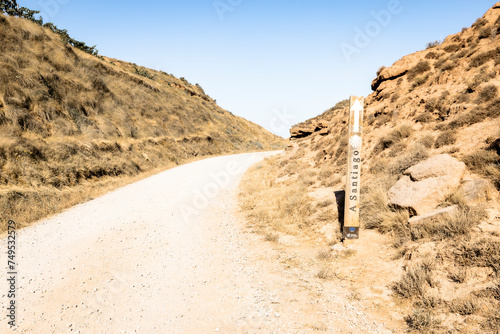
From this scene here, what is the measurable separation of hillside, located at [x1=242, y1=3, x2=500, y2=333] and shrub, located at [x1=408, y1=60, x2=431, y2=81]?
62 millimetres

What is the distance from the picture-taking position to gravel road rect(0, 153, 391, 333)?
3885 millimetres

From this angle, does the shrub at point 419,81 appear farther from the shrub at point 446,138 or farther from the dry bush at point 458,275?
the dry bush at point 458,275

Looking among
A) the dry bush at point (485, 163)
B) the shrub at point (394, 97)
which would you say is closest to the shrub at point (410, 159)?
the dry bush at point (485, 163)

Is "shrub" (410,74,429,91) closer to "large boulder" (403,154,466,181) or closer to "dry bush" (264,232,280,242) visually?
"large boulder" (403,154,466,181)

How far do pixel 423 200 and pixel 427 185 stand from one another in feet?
1.74

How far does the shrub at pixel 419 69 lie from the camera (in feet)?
42.7

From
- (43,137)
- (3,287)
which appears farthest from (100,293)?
(43,137)

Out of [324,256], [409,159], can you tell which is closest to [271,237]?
[324,256]

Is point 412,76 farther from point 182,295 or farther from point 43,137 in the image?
point 43,137

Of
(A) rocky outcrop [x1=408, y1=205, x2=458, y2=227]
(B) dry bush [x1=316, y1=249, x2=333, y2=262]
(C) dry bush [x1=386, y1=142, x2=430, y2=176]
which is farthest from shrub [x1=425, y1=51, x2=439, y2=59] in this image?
(B) dry bush [x1=316, y1=249, x2=333, y2=262]

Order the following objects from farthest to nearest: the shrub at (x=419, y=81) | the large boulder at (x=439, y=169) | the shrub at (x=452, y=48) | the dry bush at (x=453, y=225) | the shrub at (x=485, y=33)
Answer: the shrub at (x=452, y=48), the shrub at (x=419, y=81), the shrub at (x=485, y=33), the large boulder at (x=439, y=169), the dry bush at (x=453, y=225)

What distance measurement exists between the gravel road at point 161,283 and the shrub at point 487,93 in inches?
335

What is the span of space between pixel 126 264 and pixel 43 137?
503 inches

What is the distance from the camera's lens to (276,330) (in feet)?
12.2
